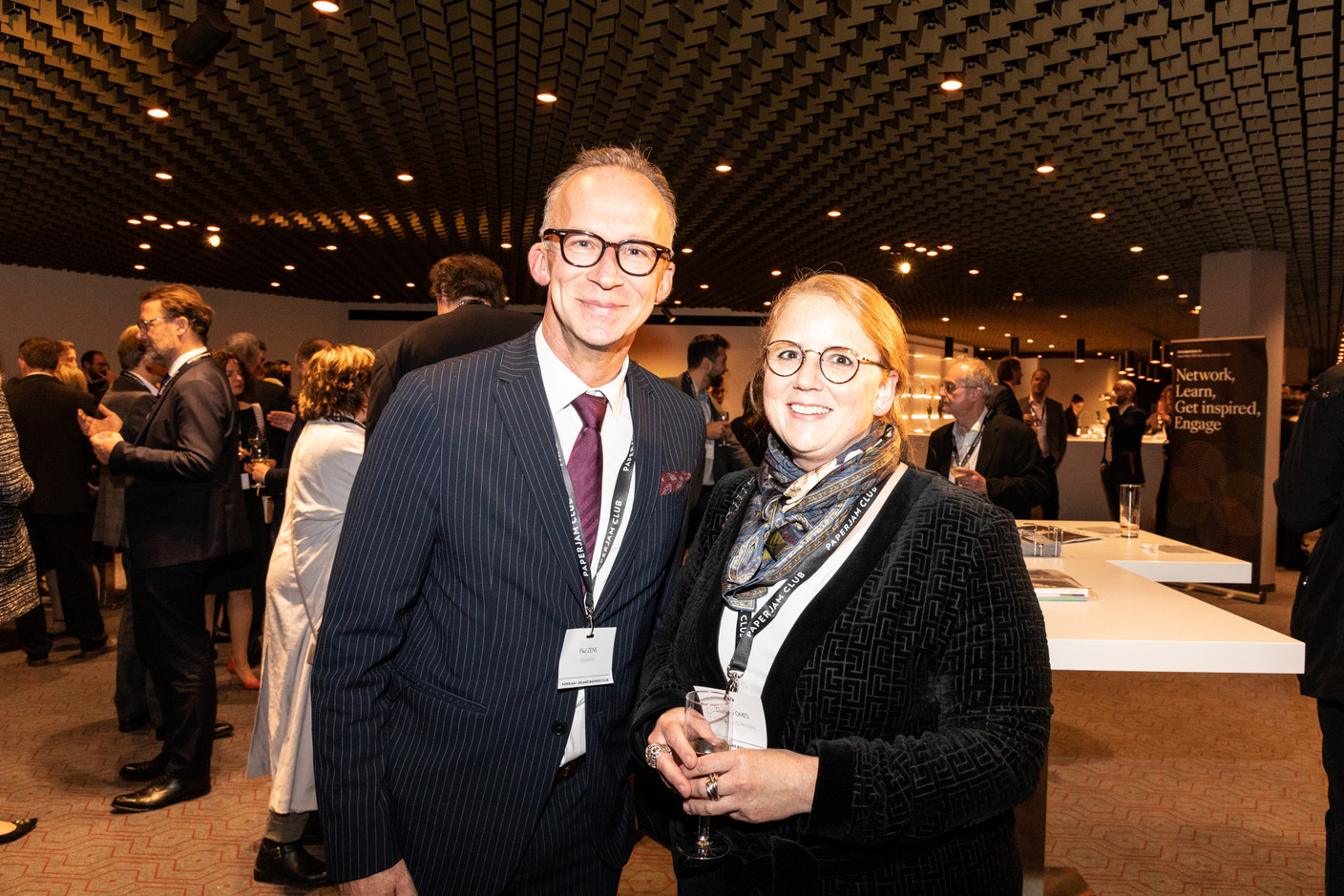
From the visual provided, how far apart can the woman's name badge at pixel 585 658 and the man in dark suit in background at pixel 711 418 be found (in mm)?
3297

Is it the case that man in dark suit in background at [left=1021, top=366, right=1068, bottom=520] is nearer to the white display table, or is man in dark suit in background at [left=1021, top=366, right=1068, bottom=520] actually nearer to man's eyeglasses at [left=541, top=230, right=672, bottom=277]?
the white display table

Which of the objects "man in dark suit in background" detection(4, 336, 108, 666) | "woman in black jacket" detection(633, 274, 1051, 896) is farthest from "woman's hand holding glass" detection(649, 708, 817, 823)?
"man in dark suit in background" detection(4, 336, 108, 666)

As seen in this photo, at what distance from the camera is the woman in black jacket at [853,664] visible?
109cm

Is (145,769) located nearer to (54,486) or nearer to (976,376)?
(54,486)

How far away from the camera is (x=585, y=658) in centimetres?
125

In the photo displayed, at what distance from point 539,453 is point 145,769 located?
3.27 metres

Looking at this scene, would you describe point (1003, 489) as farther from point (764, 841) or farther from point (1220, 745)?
point (764, 841)

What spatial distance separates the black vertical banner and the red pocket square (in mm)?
7356

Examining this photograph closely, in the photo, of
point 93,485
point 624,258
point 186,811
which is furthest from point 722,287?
point 624,258

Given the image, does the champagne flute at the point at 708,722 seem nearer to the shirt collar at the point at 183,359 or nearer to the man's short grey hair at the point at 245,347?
the shirt collar at the point at 183,359

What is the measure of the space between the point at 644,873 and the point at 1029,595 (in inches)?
84.4

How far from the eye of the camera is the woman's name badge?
48.6 inches

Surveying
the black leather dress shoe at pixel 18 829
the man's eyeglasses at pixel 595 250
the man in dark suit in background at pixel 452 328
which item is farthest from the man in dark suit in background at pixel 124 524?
the man's eyeglasses at pixel 595 250

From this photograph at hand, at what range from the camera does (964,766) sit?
1.09 m
